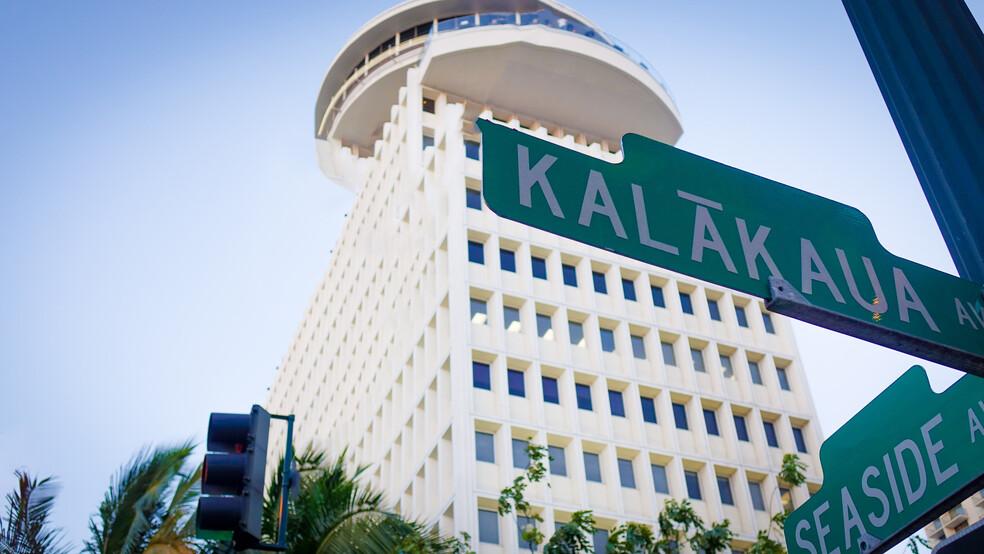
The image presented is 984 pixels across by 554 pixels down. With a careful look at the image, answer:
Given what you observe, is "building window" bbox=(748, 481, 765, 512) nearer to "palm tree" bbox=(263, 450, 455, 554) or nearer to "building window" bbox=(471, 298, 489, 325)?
"building window" bbox=(471, 298, 489, 325)

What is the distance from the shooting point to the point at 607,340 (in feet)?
115

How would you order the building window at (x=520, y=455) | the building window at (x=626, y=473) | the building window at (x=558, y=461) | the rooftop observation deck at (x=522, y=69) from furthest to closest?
1. the rooftop observation deck at (x=522, y=69)
2. the building window at (x=626, y=473)
3. the building window at (x=558, y=461)
4. the building window at (x=520, y=455)

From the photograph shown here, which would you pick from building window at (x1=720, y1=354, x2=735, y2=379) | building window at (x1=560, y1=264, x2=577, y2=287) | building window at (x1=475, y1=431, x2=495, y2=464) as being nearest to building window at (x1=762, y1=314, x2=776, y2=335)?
building window at (x1=720, y1=354, x2=735, y2=379)

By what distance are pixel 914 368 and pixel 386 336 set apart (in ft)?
117

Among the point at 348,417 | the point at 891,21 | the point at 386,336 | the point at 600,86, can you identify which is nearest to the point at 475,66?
the point at 600,86

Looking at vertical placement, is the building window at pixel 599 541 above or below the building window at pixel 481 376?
below

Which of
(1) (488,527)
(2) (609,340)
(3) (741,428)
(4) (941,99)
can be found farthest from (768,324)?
(4) (941,99)

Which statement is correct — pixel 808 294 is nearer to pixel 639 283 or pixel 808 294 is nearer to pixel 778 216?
pixel 778 216

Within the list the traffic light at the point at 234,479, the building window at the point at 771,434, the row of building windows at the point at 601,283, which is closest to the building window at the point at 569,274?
the row of building windows at the point at 601,283

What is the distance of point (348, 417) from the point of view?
1658 inches

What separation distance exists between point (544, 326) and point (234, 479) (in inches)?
1119

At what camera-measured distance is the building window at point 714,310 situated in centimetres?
3794

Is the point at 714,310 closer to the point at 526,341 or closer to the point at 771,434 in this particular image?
the point at 771,434

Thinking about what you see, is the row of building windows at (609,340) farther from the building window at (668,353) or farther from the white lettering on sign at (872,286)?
the white lettering on sign at (872,286)
